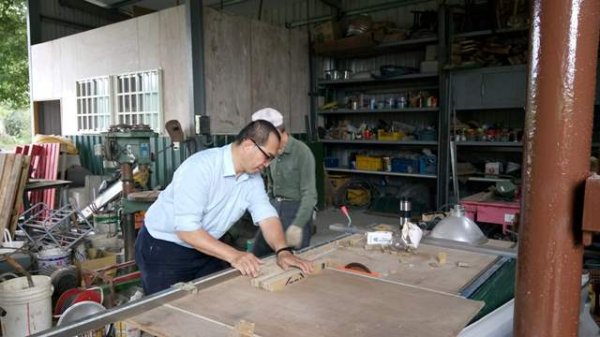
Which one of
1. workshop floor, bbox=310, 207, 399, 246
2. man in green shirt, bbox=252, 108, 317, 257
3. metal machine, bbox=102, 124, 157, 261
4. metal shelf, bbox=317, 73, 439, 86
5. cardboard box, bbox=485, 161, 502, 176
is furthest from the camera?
metal shelf, bbox=317, 73, 439, 86

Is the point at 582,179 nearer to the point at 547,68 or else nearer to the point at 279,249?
the point at 547,68

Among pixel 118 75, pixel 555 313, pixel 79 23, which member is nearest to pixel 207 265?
pixel 555 313

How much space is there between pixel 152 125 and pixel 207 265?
166 inches

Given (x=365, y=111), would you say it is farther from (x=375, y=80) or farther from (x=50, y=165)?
(x=50, y=165)

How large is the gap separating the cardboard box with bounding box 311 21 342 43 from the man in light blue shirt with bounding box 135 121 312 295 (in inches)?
201

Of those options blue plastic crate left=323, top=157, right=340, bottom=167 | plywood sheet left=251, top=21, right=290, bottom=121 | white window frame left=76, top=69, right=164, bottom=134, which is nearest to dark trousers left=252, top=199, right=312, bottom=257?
plywood sheet left=251, top=21, right=290, bottom=121

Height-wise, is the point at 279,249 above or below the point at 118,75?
below

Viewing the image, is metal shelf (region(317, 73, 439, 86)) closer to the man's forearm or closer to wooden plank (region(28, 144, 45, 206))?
wooden plank (region(28, 144, 45, 206))

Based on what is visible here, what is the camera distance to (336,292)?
4.49ft

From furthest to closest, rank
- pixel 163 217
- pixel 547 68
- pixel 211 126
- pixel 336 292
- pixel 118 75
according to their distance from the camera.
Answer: pixel 118 75 → pixel 211 126 → pixel 163 217 → pixel 336 292 → pixel 547 68

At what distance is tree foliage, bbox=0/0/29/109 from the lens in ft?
28.3

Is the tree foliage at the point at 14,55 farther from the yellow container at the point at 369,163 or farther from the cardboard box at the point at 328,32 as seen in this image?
the yellow container at the point at 369,163

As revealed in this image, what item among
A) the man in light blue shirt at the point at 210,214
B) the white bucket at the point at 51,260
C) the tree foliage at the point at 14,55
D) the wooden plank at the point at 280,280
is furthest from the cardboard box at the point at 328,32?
the tree foliage at the point at 14,55

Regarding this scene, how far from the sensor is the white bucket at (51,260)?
10.9 feet
